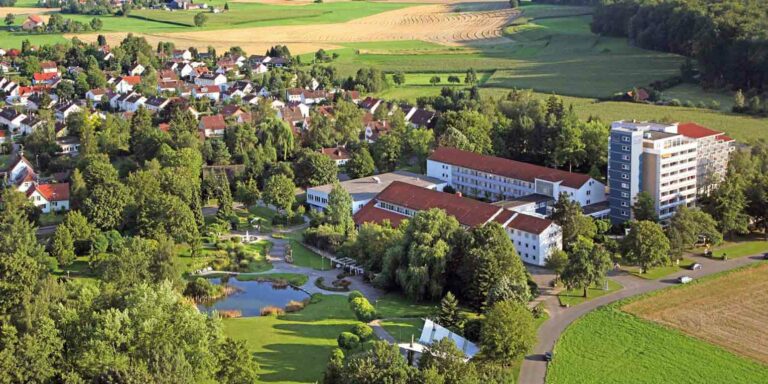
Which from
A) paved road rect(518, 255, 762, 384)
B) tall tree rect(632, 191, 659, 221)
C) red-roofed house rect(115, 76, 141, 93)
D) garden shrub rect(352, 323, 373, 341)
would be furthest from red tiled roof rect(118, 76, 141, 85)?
garden shrub rect(352, 323, 373, 341)

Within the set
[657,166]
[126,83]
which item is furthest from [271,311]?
[126,83]

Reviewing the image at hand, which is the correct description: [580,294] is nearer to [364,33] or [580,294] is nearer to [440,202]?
[440,202]

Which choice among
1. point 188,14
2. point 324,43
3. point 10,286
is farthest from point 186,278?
point 188,14

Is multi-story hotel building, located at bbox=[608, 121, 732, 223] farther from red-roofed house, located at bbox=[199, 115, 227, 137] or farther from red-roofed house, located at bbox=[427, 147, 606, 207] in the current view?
red-roofed house, located at bbox=[199, 115, 227, 137]

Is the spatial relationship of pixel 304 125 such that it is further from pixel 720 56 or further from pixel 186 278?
pixel 720 56

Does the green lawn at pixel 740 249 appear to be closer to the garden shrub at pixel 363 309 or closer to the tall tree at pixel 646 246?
the tall tree at pixel 646 246

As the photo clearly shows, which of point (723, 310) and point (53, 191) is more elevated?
point (53, 191)

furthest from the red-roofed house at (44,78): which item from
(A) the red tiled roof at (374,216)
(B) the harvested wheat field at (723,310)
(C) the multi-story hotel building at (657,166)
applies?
(B) the harvested wheat field at (723,310)
